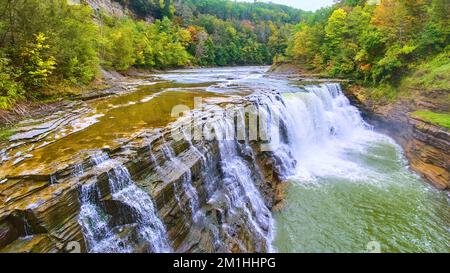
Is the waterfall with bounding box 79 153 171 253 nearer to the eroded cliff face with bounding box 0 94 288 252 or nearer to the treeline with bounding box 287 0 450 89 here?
the eroded cliff face with bounding box 0 94 288 252

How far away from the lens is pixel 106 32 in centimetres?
2314

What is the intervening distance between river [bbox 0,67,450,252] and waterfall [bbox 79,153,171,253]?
0.03 meters

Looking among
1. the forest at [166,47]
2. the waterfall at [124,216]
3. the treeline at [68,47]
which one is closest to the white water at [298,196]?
the waterfall at [124,216]

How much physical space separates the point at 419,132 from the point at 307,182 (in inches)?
245

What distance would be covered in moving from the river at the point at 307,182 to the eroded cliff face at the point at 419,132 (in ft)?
1.77

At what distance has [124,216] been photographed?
554cm

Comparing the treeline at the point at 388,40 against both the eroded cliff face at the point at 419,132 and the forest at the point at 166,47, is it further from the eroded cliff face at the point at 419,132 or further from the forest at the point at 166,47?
the eroded cliff face at the point at 419,132

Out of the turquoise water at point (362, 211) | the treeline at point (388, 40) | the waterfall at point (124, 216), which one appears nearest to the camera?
the waterfall at point (124, 216)

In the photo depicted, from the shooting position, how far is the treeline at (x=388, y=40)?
15.7m

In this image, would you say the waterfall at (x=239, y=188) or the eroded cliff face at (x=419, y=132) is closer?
the waterfall at (x=239, y=188)

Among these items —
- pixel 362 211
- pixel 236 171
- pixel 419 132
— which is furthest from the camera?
pixel 419 132

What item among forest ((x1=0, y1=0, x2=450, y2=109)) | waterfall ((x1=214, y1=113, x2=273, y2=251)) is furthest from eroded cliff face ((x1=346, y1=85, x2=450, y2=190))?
waterfall ((x1=214, y1=113, x2=273, y2=251))

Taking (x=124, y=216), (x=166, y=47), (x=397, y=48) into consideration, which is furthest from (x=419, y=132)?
(x=166, y=47)

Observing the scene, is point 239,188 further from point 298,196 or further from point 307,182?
point 307,182
